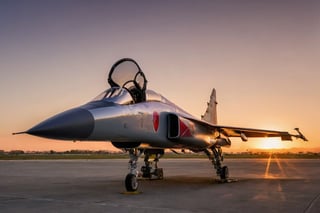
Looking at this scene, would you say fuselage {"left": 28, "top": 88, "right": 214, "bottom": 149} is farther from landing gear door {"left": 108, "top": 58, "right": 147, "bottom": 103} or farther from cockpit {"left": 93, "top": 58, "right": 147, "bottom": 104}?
landing gear door {"left": 108, "top": 58, "right": 147, "bottom": 103}

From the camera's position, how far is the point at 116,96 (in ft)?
29.6

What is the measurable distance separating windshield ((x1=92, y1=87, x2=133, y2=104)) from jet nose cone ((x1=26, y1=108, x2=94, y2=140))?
1.33m

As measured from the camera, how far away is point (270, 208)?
6.93 m

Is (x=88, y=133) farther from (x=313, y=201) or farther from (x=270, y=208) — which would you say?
(x=313, y=201)

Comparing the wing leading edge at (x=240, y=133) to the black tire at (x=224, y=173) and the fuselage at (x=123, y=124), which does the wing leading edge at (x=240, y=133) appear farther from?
the black tire at (x=224, y=173)

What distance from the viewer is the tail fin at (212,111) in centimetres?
1797

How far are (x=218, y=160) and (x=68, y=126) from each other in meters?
8.49

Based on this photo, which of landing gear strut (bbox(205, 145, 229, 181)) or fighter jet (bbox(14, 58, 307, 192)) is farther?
landing gear strut (bbox(205, 145, 229, 181))

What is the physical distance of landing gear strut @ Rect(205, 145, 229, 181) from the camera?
13.7 meters

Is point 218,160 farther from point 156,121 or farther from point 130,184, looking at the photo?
point 130,184

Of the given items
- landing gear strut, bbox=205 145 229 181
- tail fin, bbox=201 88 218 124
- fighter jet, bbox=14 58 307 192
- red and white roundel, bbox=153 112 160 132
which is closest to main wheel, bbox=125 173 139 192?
fighter jet, bbox=14 58 307 192

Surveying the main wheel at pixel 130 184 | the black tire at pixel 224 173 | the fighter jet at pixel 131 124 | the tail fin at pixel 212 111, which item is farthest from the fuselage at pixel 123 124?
the tail fin at pixel 212 111

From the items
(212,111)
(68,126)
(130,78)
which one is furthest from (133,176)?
(212,111)

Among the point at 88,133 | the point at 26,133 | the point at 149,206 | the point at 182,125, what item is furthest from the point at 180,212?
the point at 182,125
